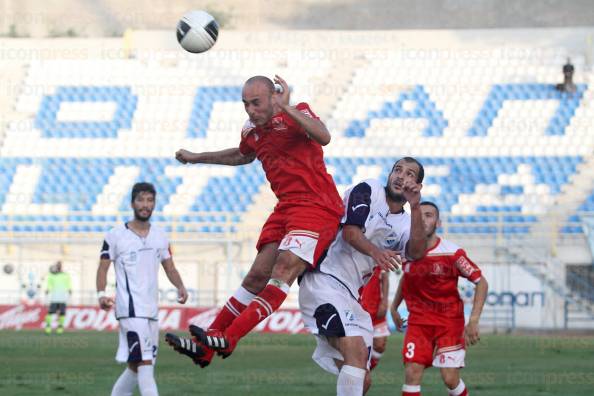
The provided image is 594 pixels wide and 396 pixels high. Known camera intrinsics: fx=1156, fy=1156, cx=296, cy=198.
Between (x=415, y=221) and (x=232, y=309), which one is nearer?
(x=232, y=309)

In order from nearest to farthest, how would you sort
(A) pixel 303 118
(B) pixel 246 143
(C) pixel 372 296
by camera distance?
(A) pixel 303 118
(B) pixel 246 143
(C) pixel 372 296

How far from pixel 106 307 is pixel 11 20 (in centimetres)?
3785

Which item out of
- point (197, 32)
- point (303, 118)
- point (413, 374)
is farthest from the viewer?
point (413, 374)

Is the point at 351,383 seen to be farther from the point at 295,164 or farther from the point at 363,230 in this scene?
the point at 295,164

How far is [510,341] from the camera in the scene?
24516mm

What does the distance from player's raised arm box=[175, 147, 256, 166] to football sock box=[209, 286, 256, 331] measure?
98 cm

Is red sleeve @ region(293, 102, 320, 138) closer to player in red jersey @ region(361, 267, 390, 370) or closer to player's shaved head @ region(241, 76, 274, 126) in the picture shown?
player's shaved head @ region(241, 76, 274, 126)

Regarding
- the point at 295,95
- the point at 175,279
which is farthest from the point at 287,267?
the point at 295,95

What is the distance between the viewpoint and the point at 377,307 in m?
12.7

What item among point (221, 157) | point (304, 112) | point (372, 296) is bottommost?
point (372, 296)

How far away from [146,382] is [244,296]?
7.40 feet

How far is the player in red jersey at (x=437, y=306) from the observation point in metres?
10.1

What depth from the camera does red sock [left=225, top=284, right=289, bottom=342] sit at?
7684 mm

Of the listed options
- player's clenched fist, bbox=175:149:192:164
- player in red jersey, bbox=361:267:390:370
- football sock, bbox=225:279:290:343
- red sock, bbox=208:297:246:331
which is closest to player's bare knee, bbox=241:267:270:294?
red sock, bbox=208:297:246:331
